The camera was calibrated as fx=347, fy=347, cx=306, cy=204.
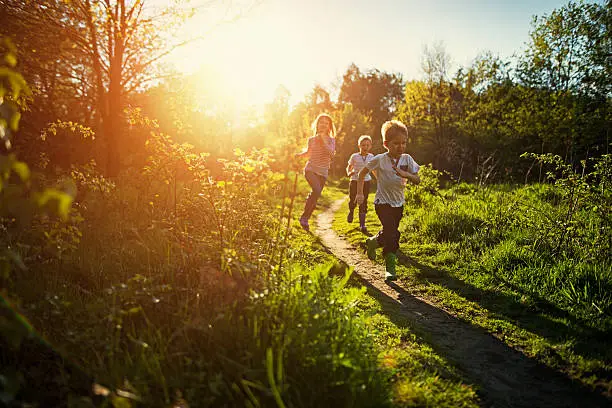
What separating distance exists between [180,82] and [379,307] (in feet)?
21.9

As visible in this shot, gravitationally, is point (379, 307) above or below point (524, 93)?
below

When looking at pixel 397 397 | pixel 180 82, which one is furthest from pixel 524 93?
pixel 397 397

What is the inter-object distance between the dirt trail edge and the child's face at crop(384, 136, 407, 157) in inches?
74.7

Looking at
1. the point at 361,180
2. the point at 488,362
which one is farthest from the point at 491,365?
the point at 361,180

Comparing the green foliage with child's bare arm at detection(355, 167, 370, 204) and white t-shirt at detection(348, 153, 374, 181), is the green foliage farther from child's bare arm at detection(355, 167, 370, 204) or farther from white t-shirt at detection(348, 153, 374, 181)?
white t-shirt at detection(348, 153, 374, 181)

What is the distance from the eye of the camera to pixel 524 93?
22281mm

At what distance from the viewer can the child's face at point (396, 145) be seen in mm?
4855

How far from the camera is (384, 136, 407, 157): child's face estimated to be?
4855 millimetres

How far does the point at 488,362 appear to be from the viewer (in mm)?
2773

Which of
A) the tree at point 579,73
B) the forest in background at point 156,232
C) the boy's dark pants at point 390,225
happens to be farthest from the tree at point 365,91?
the boy's dark pants at point 390,225

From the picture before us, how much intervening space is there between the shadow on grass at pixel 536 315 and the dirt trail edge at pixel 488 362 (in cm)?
45

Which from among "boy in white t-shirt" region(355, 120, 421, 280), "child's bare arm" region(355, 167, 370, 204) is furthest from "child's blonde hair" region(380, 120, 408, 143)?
"child's bare arm" region(355, 167, 370, 204)

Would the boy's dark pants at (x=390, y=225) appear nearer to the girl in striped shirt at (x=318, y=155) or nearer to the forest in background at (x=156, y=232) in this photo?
the forest in background at (x=156, y=232)

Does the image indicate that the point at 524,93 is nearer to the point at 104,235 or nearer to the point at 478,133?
the point at 478,133
